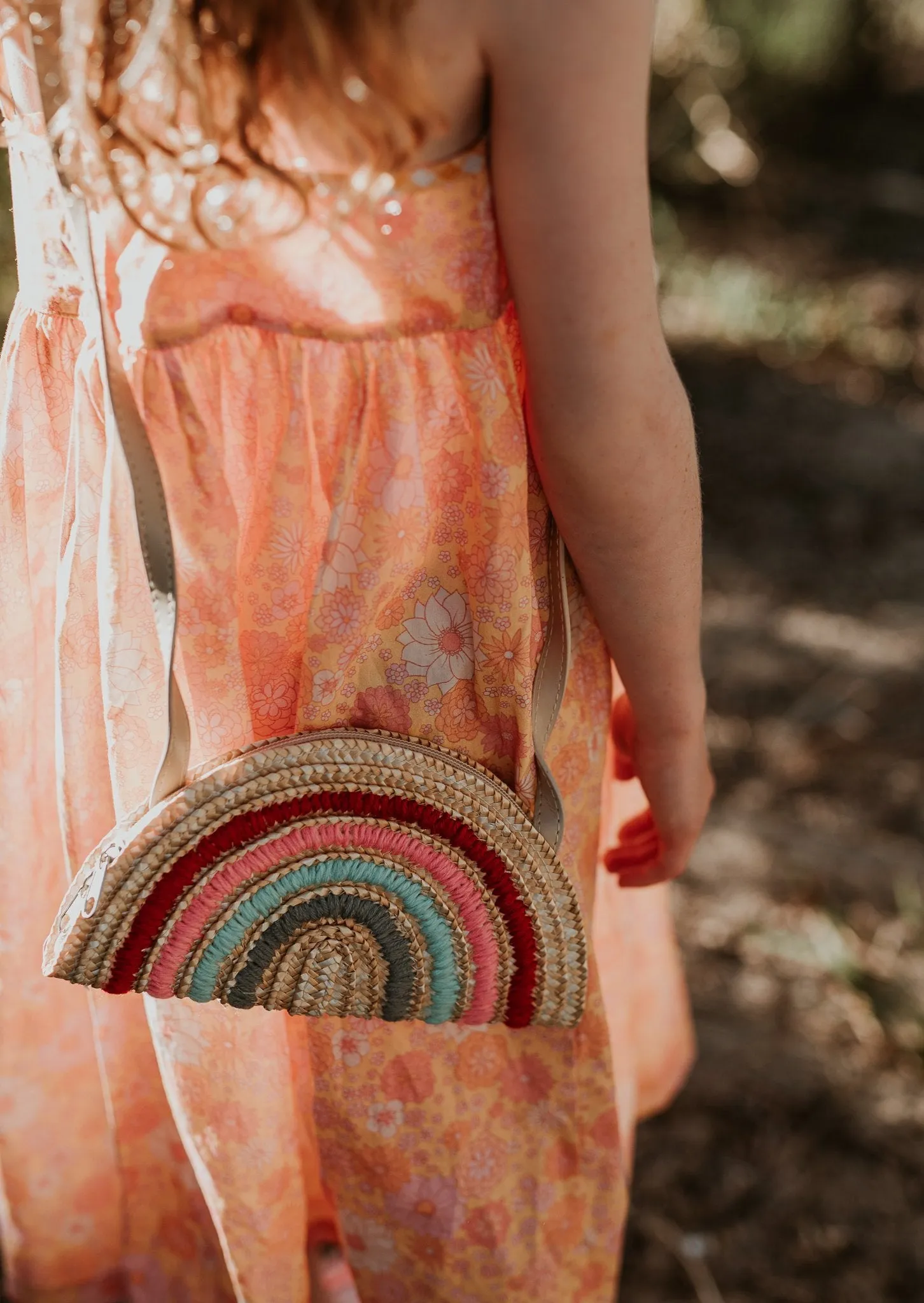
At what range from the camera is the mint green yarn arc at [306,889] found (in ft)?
2.56

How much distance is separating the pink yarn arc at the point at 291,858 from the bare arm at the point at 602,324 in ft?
0.70

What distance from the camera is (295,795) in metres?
0.76

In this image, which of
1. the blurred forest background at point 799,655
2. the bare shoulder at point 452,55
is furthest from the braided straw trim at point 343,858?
the blurred forest background at point 799,655

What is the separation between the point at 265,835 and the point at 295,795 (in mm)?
34

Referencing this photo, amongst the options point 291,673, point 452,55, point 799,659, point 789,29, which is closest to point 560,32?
point 452,55

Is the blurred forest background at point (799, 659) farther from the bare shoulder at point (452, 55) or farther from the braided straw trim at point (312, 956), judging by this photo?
the bare shoulder at point (452, 55)

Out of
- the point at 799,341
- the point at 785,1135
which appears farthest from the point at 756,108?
the point at 785,1135

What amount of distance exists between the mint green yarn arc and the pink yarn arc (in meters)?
0.01

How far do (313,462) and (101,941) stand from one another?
0.34 m

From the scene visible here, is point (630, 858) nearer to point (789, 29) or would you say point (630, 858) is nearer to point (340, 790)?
point (340, 790)

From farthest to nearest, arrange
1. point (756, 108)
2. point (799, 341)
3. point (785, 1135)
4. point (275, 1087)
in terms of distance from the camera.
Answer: point (756, 108)
point (799, 341)
point (785, 1135)
point (275, 1087)

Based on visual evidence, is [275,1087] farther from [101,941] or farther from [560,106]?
[560,106]

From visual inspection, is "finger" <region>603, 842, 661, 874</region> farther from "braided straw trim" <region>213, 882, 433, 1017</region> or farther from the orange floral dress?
"braided straw trim" <region>213, 882, 433, 1017</region>

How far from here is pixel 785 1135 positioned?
5.36ft
